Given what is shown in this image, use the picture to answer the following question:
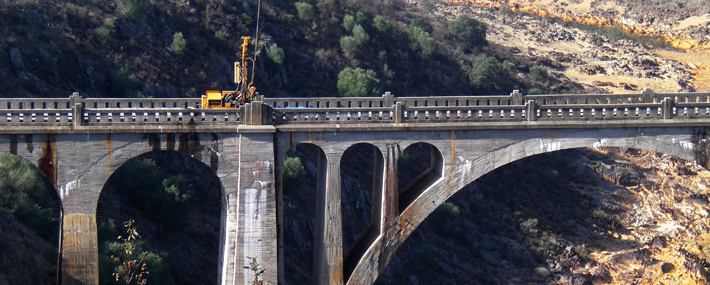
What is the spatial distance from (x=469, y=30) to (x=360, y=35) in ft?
53.7

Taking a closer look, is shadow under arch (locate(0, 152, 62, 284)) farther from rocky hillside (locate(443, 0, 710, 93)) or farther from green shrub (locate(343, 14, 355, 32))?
rocky hillside (locate(443, 0, 710, 93))

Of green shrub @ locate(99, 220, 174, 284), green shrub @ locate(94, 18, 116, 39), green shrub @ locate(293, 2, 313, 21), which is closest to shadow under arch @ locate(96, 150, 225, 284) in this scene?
green shrub @ locate(99, 220, 174, 284)

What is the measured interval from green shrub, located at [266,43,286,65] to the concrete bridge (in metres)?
29.8

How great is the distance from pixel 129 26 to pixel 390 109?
106 ft

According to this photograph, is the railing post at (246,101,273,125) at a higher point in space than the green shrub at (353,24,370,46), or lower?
lower

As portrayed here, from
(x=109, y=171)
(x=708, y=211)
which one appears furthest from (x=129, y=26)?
(x=708, y=211)

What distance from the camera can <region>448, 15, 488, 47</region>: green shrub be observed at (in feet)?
282

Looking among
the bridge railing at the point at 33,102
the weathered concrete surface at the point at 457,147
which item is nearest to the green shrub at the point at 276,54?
the bridge railing at the point at 33,102

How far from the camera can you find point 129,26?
6138 cm

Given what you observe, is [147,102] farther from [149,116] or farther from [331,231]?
[331,231]

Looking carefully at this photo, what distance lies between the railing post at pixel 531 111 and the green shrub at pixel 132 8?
3456 centimetres

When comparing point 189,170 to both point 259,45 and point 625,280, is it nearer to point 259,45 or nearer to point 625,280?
point 259,45

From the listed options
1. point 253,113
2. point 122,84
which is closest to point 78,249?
point 253,113

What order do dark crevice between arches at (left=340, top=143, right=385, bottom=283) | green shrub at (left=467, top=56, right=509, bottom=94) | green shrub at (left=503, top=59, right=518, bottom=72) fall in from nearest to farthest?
1. dark crevice between arches at (left=340, top=143, right=385, bottom=283)
2. green shrub at (left=467, top=56, right=509, bottom=94)
3. green shrub at (left=503, top=59, right=518, bottom=72)
